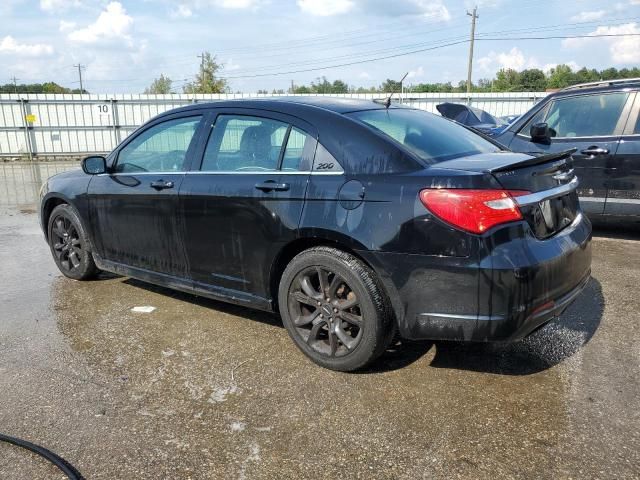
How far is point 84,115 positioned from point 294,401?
19.6 meters

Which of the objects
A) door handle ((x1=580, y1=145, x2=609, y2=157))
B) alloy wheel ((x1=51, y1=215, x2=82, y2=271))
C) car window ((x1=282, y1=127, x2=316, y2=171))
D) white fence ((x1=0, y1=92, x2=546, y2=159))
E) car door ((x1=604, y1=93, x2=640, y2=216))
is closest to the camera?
car window ((x1=282, y1=127, x2=316, y2=171))

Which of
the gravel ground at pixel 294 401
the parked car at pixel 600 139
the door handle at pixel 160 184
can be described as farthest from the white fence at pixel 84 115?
the gravel ground at pixel 294 401

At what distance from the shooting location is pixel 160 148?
419 centimetres

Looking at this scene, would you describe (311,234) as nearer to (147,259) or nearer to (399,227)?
(399,227)

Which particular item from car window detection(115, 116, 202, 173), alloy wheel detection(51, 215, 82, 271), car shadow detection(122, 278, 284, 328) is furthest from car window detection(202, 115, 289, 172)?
alloy wheel detection(51, 215, 82, 271)

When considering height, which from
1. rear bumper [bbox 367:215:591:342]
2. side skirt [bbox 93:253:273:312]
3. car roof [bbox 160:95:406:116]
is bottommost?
side skirt [bbox 93:253:273:312]

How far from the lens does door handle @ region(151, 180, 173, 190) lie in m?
3.87

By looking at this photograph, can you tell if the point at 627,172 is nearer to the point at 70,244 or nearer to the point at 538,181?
the point at 538,181

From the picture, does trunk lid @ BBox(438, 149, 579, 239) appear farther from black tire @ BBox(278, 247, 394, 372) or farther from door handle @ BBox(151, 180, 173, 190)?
door handle @ BBox(151, 180, 173, 190)

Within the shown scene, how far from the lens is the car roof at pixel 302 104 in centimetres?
338

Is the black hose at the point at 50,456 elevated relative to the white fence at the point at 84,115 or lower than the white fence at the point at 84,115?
lower

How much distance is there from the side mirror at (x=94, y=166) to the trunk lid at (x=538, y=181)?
9.54 ft

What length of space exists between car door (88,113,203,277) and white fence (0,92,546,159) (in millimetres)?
15638

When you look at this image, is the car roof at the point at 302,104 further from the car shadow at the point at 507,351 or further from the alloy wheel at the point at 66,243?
the alloy wheel at the point at 66,243
